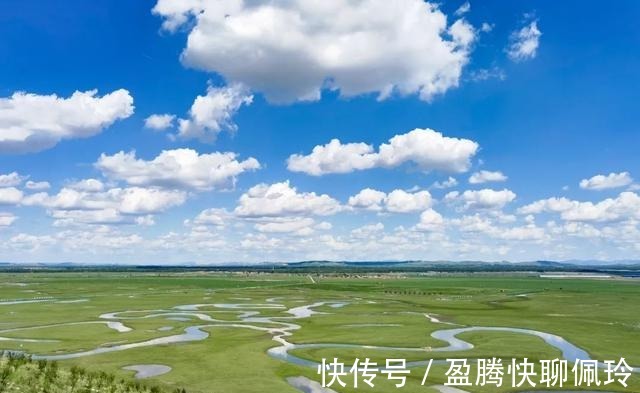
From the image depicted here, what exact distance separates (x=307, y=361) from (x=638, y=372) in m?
30.2

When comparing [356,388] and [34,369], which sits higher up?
[34,369]

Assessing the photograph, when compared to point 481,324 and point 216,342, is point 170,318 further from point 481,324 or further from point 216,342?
point 481,324

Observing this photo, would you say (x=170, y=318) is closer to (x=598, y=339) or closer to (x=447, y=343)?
(x=447, y=343)

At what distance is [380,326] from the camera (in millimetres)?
81250

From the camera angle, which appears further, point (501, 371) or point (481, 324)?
point (481, 324)

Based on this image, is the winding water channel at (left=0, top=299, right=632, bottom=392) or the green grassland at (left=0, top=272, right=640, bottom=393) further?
the winding water channel at (left=0, top=299, right=632, bottom=392)

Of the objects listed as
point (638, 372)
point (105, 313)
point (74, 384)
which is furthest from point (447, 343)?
point (105, 313)

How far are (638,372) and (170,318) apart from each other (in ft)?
222

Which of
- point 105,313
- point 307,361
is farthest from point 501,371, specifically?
point 105,313

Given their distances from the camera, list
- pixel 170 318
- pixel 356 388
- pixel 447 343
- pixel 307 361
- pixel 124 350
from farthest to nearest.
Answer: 1. pixel 170 318
2. pixel 447 343
3. pixel 124 350
4. pixel 307 361
5. pixel 356 388

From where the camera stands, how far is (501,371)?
163 ft

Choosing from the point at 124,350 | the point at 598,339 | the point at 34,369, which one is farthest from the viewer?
the point at 598,339

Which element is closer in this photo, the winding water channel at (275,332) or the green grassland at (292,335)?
the green grassland at (292,335)

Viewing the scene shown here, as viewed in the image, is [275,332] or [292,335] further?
[275,332]
